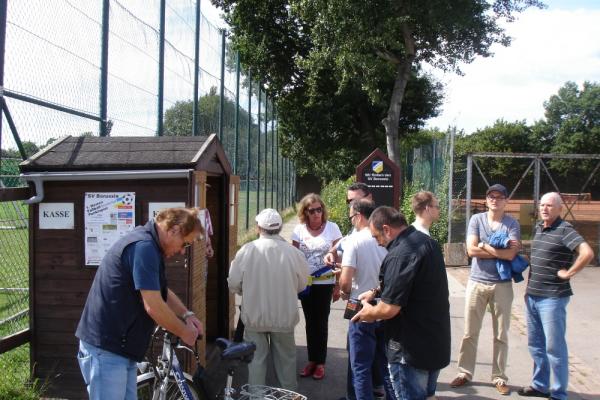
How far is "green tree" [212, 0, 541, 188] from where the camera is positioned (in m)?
17.7

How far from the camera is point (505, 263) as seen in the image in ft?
17.2

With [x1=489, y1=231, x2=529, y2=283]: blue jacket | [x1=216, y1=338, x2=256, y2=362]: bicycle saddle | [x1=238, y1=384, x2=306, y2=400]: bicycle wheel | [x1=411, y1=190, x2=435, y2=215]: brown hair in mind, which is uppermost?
[x1=411, y1=190, x2=435, y2=215]: brown hair

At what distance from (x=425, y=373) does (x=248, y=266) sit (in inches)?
62.9

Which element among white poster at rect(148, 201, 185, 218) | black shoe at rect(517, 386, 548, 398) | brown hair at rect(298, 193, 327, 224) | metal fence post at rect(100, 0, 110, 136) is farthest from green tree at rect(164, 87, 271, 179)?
black shoe at rect(517, 386, 548, 398)

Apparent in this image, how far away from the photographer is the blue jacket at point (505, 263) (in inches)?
205

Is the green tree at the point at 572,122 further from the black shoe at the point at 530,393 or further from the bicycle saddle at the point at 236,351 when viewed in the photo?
the bicycle saddle at the point at 236,351

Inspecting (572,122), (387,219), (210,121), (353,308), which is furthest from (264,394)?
(572,122)

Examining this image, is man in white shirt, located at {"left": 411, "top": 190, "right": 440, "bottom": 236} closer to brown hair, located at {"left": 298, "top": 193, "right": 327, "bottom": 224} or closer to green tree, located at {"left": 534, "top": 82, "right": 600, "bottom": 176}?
brown hair, located at {"left": 298, "top": 193, "right": 327, "bottom": 224}

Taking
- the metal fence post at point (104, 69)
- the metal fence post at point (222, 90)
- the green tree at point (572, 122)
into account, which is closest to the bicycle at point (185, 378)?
the metal fence post at point (104, 69)

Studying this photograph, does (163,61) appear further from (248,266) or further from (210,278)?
(248,266)

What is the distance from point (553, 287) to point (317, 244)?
7.07ft

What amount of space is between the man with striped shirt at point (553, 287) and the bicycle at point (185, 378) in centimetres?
247

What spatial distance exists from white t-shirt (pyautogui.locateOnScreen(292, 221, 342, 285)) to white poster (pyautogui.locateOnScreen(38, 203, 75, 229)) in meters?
2.19

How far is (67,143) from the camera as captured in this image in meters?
4.74
